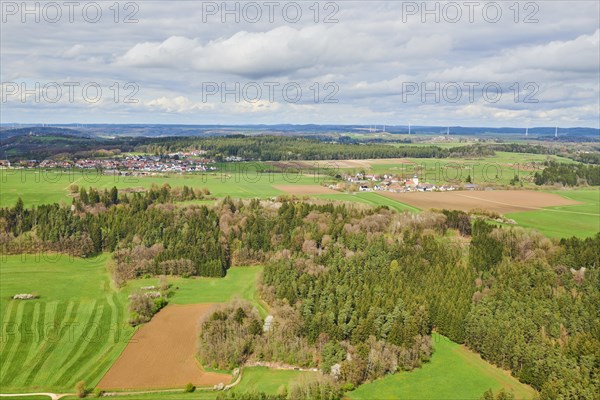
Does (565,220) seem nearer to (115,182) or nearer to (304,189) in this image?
(304,189)

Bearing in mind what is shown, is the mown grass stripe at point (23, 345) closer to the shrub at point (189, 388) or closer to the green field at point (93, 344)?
the green field at point (93, 344)

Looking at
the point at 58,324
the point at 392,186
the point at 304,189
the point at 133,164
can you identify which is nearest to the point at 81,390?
the point at 58,324


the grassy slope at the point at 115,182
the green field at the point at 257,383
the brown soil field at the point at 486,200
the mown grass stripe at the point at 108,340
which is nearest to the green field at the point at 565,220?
the brown soil field at the point at 486,200

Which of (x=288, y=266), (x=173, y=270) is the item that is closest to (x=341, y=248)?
(x=288, y=266)

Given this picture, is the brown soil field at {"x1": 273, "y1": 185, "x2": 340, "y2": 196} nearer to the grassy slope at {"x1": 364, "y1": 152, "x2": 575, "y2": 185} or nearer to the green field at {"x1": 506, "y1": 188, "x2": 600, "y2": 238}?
the grassy slope at {"x1": 364, "y1": 152, "x2": 575, "y2": 185}

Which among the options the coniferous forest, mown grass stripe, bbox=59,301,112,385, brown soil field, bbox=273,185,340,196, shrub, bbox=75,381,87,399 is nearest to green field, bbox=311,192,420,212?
brown soil field, bbox=273,185,340,196

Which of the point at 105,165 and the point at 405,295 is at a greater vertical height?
the point at 105,165

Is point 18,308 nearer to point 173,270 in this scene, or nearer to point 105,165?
point 173,270
